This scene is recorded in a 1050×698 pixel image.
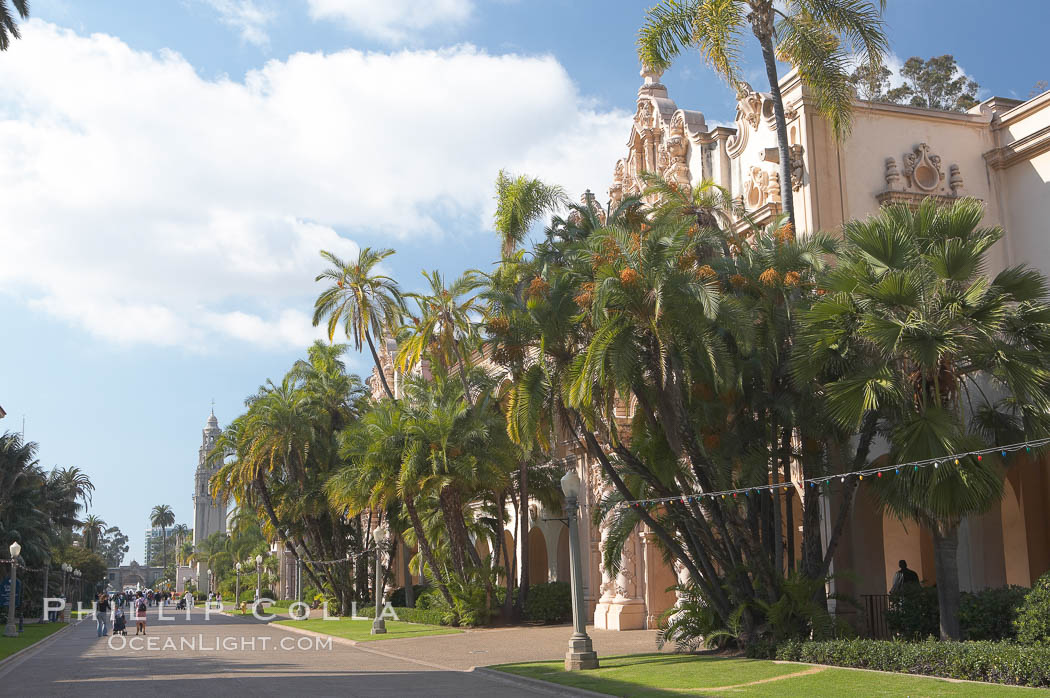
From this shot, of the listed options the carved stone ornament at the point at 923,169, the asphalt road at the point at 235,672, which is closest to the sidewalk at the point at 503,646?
the asphalt road at the point at 235,672

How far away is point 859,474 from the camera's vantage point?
51.2 ft

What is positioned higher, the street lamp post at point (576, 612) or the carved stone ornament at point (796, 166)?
the carved stone ornament at point (796, 166)

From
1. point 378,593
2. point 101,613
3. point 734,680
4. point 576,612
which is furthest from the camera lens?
point 101,613

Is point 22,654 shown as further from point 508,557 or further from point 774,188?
point 774,188

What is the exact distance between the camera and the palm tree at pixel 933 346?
51.1 feet

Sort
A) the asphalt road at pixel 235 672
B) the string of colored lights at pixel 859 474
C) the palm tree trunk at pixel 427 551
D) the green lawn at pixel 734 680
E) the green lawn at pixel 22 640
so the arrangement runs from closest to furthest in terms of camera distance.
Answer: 1. the green lawn at pixel 734 680
2. the string of colored lights at pixel 859 474
3. the asphalt road at pixel 235 672
4. the green lawn at pixel 22 640
5. the palm tree trunk at pixel 427 551

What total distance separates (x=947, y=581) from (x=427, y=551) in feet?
73.2

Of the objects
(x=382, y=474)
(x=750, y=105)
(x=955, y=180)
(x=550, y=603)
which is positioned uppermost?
(x=750, y=105)

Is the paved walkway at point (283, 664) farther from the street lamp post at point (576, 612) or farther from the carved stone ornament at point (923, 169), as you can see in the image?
the carved stone ornament at point (923, 169)

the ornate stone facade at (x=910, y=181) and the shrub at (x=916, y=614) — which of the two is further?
the ornate stone facade at (x=910, y=181)

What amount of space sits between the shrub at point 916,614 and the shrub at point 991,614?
1235 mm

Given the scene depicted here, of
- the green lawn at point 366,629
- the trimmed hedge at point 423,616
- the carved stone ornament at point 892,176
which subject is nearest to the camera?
the carved stone ornament at point 892,176

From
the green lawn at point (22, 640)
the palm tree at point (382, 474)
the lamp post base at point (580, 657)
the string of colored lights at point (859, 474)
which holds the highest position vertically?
the palm tree at point (382, 474)

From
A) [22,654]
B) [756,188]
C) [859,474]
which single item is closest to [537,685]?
[859,474]
